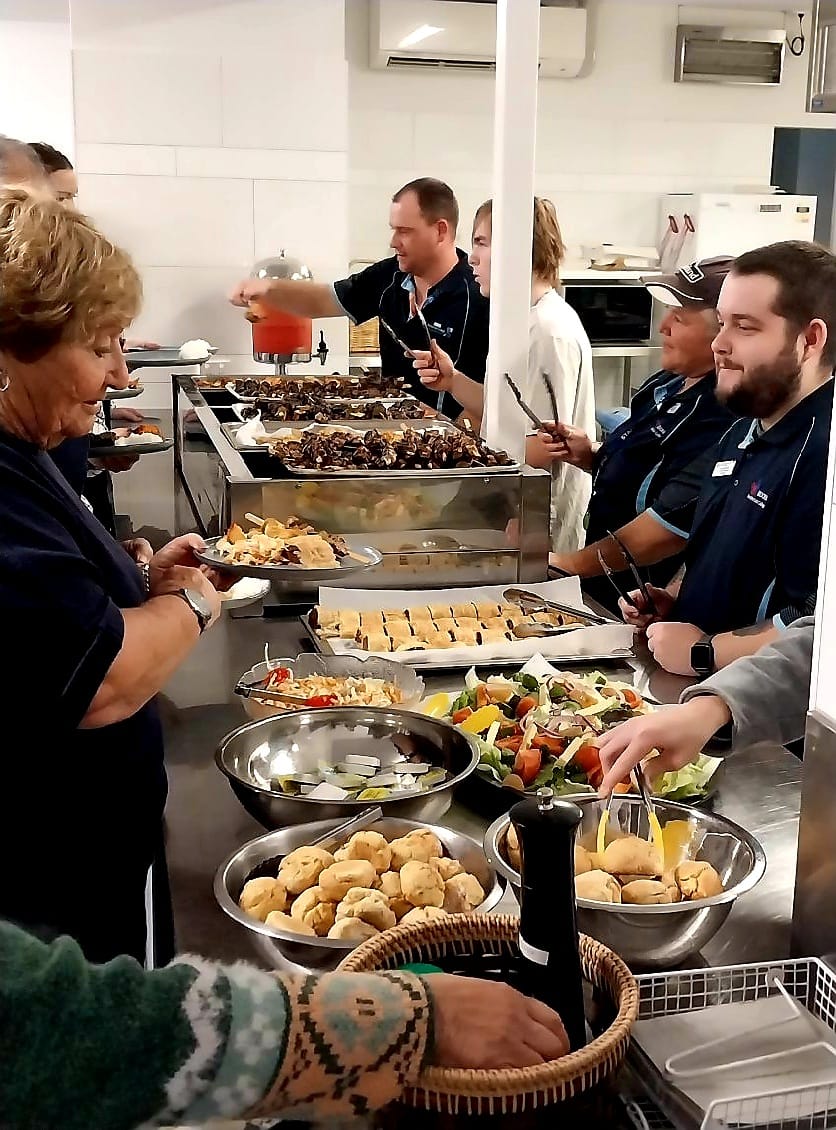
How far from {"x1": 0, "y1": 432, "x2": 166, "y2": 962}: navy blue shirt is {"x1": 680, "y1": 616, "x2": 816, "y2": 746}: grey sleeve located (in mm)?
691

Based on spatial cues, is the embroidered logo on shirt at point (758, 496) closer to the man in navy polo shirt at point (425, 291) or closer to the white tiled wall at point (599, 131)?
the man in navy polo shirt at point (425, 291)

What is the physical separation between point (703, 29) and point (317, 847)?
241 inches

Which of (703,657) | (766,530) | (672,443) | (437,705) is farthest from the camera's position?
(672,443)

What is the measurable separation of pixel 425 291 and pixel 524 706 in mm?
2957

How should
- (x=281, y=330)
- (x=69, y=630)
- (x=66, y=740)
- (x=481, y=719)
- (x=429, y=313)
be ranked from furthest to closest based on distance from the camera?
1. (x=281, y=330)
2. (x=429, y=313)
3. (x=481, y=719)
4. (x=66, y=740)
5. (x=69, y=630)

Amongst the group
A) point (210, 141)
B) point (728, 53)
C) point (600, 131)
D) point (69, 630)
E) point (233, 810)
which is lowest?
point (233, 810)

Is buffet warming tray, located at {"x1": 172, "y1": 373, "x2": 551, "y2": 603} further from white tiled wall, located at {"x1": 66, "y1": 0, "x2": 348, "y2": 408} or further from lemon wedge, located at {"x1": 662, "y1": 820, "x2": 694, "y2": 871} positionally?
white tiled wall, located at {"x1": 66, "y1": 0, "x2": 348, "y2": 408}

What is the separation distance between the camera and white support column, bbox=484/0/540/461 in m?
2.90

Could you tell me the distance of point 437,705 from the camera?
5.99 feet

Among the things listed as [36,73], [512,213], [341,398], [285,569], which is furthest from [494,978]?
[36,73]

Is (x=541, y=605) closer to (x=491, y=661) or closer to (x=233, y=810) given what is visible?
(x=491, y=661)

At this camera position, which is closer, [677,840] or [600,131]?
[677,840]

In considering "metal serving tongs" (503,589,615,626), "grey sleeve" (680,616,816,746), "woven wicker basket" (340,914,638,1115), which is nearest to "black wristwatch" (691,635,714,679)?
"metal serving tongs" (503,589,615,626)

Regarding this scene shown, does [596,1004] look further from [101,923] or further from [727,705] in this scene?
[101,923]
